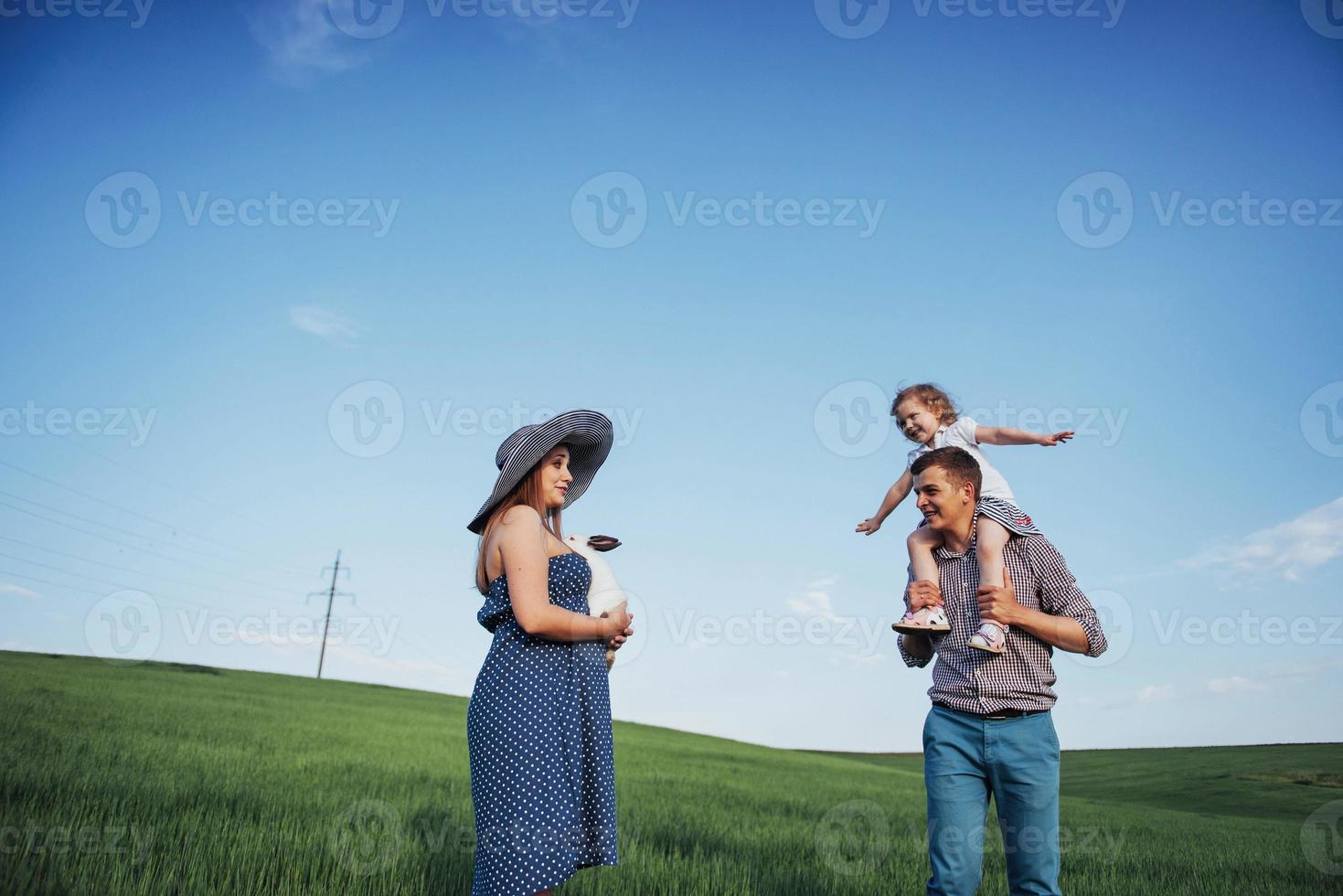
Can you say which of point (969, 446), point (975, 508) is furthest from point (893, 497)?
point (975, 508)

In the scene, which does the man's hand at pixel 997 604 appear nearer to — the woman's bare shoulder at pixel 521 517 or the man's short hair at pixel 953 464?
the man's short hair at pixel 953 464

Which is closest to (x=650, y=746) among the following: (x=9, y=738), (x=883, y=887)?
(x=9, y=738)

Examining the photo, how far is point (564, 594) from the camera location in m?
3.74

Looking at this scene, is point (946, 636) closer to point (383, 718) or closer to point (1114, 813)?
point (1114, 813)

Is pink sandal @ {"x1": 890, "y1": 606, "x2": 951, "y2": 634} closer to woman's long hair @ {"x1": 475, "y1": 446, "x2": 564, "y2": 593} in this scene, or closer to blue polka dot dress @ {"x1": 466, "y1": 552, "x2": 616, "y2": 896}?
blue polka dot dress @ {"x1": 466, "y1": 552, "x2": 616, "y2": 896}

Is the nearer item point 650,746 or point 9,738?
point 9,738

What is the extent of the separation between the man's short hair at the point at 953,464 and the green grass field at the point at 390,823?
3.23m

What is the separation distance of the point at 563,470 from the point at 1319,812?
921 inches

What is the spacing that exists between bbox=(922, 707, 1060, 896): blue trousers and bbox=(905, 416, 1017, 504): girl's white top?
241 cm

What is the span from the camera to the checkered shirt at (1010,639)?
3.88 m

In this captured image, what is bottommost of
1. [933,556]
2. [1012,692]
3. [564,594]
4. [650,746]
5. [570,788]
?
[650,746]

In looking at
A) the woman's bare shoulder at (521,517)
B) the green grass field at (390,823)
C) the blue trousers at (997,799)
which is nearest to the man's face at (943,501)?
the blue trousers at (997,799)

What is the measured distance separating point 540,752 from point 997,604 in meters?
2.07

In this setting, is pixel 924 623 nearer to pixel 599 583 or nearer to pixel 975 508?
pixel 975 508
